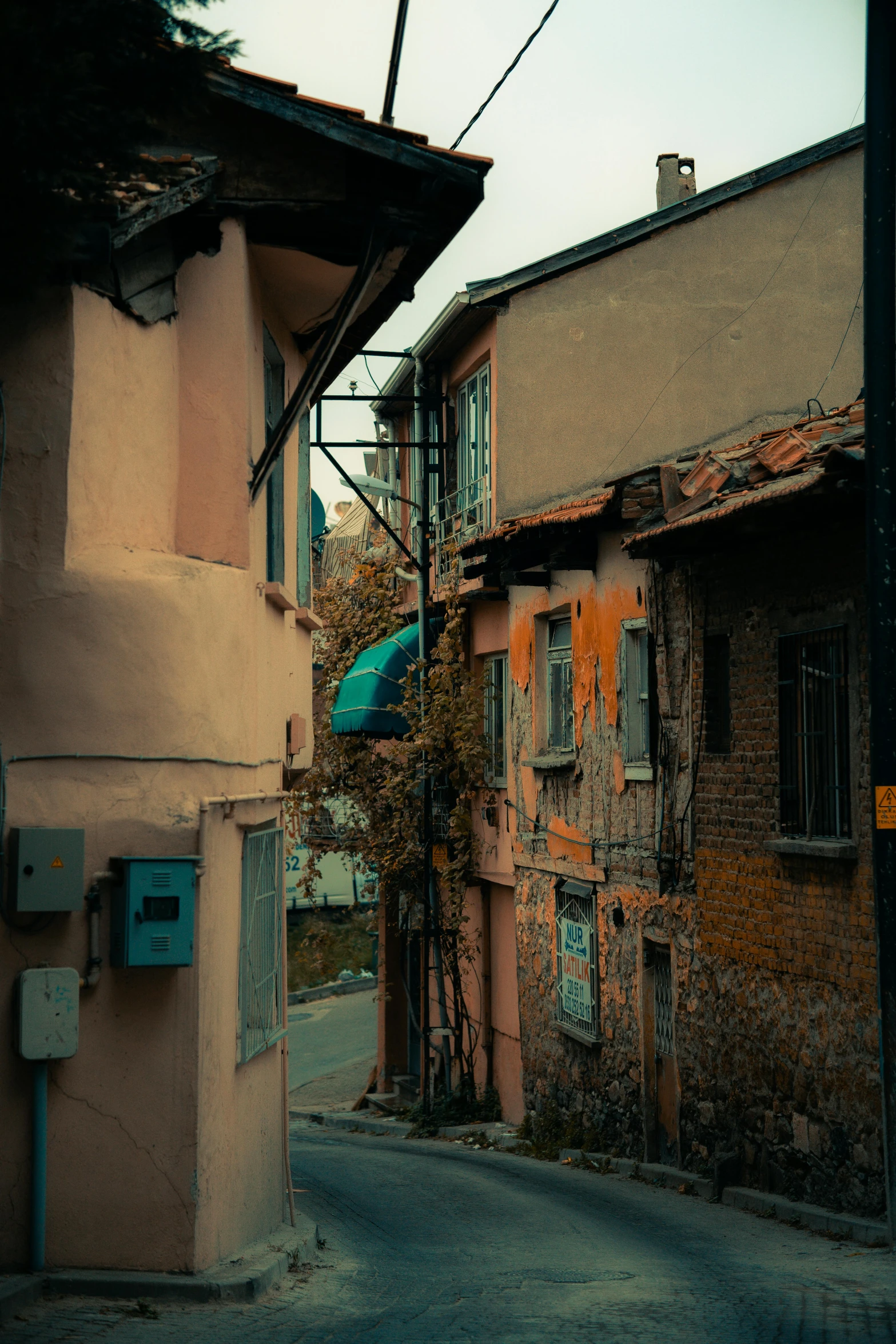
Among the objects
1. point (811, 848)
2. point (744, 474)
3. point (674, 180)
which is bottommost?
point (811, 848)

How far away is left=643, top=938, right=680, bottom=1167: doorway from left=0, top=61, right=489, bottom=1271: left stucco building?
5573 millimetres

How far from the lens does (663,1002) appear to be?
13.7 metres

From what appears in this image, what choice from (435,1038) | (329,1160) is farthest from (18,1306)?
(435,1038)

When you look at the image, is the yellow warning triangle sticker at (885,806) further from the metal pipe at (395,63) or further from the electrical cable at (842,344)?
the electrical cable at (842,344)

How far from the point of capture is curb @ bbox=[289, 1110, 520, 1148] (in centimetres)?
1727

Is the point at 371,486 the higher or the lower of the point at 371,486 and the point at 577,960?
the higher

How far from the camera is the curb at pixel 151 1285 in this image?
6316mm

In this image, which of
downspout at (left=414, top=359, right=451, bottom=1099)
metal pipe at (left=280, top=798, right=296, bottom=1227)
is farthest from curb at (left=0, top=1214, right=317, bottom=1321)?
downspout at (left=414, top=359, right=451, bottom=1099)

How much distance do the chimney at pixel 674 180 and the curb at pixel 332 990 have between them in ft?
62.6

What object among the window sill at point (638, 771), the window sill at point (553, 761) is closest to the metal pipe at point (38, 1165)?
the window sill at point (638, 771)

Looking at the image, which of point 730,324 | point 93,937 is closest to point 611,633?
point 730,324

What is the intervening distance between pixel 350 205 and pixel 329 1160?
35.1 feet

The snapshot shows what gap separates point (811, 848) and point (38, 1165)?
19.3 ft

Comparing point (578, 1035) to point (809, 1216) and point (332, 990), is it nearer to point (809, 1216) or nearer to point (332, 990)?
point (809, 1216)
